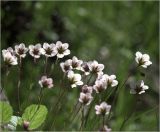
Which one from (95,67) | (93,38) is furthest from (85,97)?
(93,38)

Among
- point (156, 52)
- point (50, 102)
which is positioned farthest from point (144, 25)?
point (50, 102)

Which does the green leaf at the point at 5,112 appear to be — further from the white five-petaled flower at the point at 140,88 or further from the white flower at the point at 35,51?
the white five-petaled flower at the point at 140,88

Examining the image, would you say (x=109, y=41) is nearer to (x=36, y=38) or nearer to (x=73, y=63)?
(x=36, y=38)

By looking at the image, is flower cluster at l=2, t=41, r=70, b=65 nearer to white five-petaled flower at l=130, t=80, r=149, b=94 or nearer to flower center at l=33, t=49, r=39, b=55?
flower center at l=33, t=49, r=39, b=55

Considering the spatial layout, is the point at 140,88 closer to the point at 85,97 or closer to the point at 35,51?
the point at 85,97

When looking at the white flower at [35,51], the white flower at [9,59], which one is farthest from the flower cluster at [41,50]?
the white flower at [9,59]

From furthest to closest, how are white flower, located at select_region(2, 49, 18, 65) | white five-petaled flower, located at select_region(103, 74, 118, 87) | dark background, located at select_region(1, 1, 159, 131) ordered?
dark background, located at select_region(1, 1, 159, 131)
white five-petaled flower, located at select_region(103, 74, 118, 87)
white flower, located at select_region(2, 49, 18, 65)

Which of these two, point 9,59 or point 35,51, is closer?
point 9,59

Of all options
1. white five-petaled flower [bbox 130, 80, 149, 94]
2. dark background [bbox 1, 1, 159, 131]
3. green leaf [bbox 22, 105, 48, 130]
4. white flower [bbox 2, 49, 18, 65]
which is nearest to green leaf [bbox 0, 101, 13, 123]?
green leaf [bbox 22, 105, 48, 130]
